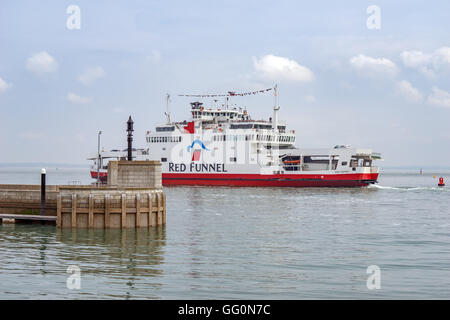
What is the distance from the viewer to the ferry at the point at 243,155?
206 ft

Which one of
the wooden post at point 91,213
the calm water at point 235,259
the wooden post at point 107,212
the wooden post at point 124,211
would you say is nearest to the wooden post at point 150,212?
the calm water at point 235,259

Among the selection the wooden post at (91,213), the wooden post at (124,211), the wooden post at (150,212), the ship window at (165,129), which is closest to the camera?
the wooden post at (91,213)

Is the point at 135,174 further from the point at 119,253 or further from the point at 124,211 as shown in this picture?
the point at 119,253

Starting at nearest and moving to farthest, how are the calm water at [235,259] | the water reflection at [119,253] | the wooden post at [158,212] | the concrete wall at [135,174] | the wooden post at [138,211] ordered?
the calm water at [235,259]
the water reflection at [119,253]
the wooden post at [138,211]
the wooden post at [158,212]
the concrete wall at [135,174]

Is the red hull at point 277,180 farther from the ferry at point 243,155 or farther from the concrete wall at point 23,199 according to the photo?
the concrete wall at point 23,199

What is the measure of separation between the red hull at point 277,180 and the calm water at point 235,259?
30012mm

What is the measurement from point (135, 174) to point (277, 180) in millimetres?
36417

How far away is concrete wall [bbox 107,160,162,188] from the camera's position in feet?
95.1

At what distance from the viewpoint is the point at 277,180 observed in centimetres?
6394

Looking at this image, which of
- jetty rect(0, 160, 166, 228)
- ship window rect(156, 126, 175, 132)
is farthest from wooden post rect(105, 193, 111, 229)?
ship window rect(156, 126, 175, 132)
